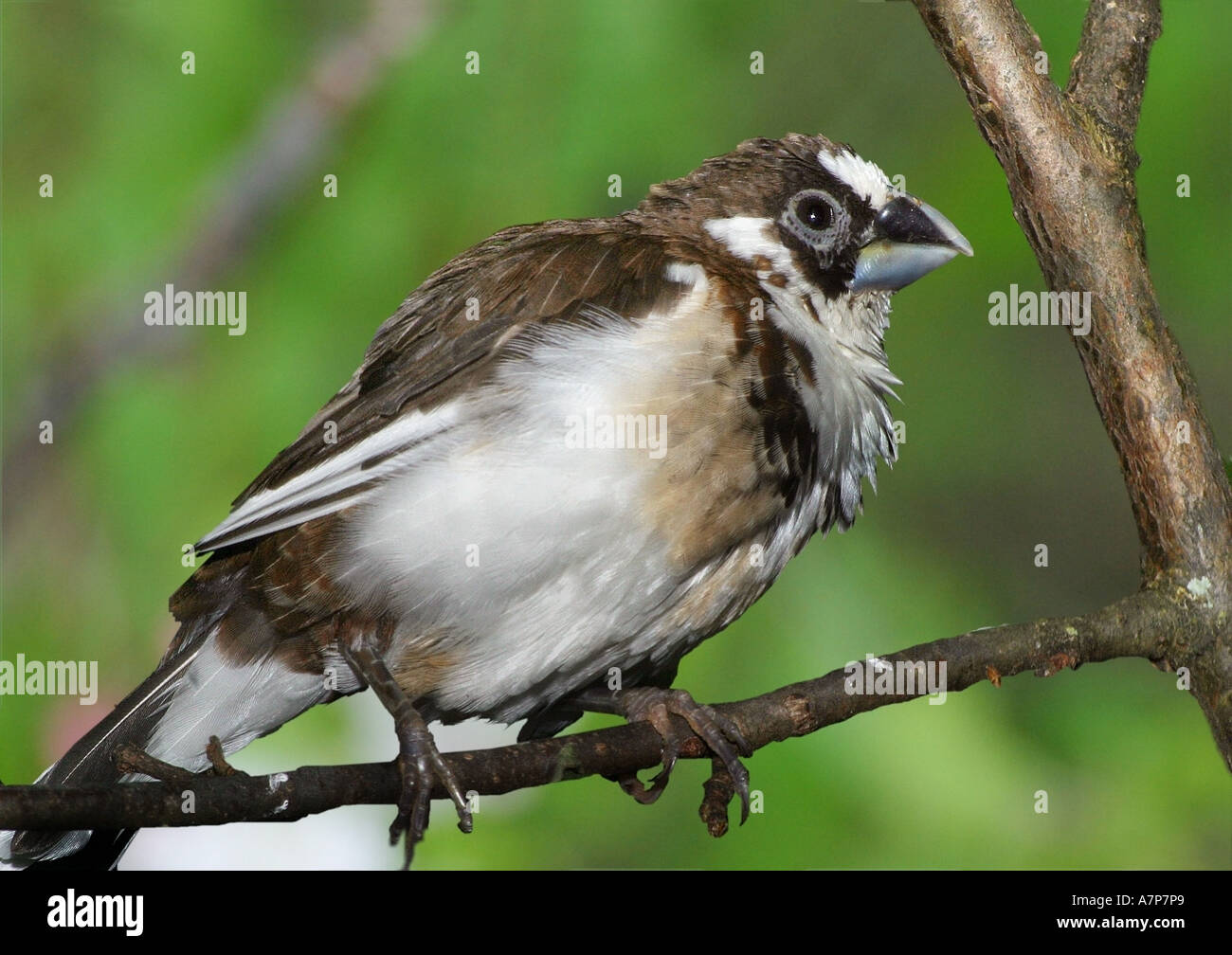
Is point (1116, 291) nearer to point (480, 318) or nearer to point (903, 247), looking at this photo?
point (903, 247)

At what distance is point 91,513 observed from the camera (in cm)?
310

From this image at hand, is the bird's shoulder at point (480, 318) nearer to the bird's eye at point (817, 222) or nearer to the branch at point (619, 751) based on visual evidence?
the bird's eye at point (817, 222)

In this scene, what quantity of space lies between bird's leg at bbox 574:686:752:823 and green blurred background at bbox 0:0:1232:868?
596 millimetres

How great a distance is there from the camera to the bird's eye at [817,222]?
239 cm

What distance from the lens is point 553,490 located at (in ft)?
6.50

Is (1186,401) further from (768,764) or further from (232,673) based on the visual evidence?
(232,673)

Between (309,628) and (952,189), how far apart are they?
1.95 meters

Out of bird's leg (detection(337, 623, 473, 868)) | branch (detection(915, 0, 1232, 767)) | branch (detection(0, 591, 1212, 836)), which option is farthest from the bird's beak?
bird's leg (detection(337, 623, 473, 868))

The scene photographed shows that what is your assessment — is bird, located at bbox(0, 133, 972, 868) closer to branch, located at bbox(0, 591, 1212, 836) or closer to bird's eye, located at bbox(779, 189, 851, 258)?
bird's eye, located at bbox(779, 189, 851, 258)

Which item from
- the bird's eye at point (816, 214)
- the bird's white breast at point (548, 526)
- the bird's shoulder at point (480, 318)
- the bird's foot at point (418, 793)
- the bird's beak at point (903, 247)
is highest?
the bird's eye at point (816, 214)

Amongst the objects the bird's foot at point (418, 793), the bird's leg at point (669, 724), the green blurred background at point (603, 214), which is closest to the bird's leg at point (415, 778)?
the bird's foot at point (418, 793)

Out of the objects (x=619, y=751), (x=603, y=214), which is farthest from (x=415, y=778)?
(x=603, y=214)

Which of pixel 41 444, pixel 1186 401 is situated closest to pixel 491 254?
pixel 1186 401

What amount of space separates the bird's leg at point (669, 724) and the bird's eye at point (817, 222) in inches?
33.7
